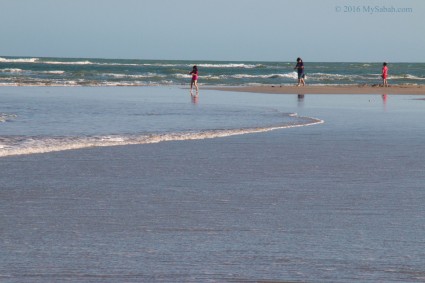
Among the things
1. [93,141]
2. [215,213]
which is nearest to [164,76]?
[93,141]

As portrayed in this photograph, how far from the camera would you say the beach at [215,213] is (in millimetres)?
5203

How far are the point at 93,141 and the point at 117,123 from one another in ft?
12.6

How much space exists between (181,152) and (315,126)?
547 cm

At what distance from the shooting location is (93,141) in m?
12.6

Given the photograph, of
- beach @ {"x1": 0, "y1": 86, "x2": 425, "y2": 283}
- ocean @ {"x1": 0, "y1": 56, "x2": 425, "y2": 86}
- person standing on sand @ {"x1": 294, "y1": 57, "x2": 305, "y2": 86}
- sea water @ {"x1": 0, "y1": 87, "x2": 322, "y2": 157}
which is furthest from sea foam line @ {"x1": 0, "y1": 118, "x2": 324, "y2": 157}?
ocean @ {"x1": 0, "y1": 56, "x2": 425, "y2": 86}

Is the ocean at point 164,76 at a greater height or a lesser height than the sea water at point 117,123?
lesser

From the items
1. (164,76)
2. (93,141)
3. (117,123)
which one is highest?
(93,141)

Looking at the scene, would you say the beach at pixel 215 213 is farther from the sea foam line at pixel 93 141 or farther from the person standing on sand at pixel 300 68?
the person standing on sand at pixel 300 68

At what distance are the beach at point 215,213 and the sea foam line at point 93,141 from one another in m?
0.41

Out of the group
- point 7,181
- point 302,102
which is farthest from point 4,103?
point 7,181

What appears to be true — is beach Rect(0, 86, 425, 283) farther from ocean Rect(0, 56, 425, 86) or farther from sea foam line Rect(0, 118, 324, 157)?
ocean Rect(0, 56, 425, 86)

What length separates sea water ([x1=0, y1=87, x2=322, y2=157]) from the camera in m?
12.6

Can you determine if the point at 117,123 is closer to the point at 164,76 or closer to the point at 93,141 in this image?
the point at 93,141

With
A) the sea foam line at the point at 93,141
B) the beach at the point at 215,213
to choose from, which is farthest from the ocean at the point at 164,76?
the beach at the point at 215,213
